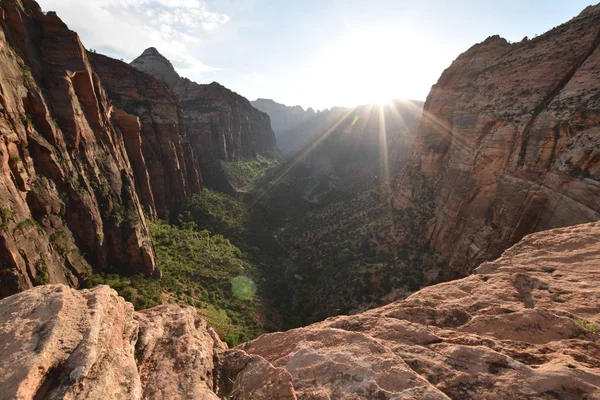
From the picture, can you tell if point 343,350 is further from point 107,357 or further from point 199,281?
point 199,281

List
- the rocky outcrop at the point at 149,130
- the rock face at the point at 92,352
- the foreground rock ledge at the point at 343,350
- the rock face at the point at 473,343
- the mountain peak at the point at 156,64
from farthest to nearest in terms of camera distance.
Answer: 1. the mountain peak at the point at 156,64
2. the rocky outcrop at the point at 149,130
3. the rock face at the point at 473,343
4. the foreground rock ledge at the point at 343,350
5. the rock face at the point at 92,352

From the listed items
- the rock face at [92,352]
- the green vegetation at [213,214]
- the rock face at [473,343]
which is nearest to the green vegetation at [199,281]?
the green vegetation at [213,214]

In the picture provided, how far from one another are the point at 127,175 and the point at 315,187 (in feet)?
176

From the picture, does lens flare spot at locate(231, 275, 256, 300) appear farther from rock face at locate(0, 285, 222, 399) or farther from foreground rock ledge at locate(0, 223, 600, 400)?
rock face at locate(0, 285, 222, 399)

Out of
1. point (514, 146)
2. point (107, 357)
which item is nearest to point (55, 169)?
point (107, 357)

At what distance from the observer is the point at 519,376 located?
441 cm

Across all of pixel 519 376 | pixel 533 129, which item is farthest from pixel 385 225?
pixel 519 376

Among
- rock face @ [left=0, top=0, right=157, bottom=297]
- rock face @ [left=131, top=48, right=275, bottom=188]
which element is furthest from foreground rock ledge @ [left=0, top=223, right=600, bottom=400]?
rock face @ [left=131, top=48, right=275, bottom=188]

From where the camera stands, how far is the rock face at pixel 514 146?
52.3 feet

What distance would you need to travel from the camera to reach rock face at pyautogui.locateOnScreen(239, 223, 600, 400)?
4414 mm

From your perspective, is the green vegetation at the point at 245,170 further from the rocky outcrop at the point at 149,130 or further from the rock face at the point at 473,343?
the rock face at the point at 473,343

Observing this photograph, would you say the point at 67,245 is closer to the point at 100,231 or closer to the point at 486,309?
the point at 100,231

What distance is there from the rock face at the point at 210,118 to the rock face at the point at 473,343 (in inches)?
2162

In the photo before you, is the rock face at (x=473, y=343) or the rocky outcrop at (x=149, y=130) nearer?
the rock face at (x=473, y=343)
